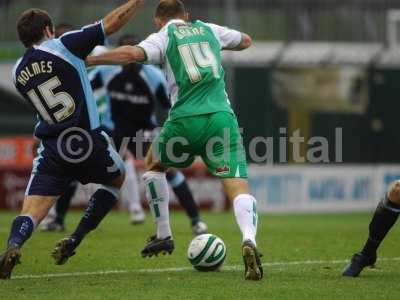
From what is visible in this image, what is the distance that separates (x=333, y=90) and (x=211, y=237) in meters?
11.3

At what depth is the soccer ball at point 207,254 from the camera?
26.2ft

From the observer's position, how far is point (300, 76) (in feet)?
61.5

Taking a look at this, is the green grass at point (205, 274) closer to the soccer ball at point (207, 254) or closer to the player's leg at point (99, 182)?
the soccer ball at point (207, 254)

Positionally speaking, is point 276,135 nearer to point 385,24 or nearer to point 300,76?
point 300,76

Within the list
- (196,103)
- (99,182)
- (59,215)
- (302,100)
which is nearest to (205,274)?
(99,182)

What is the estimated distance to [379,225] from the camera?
7504 mm

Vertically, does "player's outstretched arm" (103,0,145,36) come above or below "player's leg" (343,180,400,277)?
above

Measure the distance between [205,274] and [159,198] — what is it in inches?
33.5

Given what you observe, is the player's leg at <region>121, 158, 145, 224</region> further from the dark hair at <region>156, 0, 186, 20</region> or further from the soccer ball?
the dark hair at <region>156, 0, 186, 20</region>

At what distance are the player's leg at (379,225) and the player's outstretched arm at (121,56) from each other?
6.61ft

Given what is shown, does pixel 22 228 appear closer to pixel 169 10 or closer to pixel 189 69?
pixel 189 69

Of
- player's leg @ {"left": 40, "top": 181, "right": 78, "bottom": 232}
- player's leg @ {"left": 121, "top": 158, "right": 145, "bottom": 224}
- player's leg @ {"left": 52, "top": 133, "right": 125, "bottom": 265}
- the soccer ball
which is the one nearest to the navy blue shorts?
player's leg @ {"left": 52, "top": 133, "right": 125, "bottom": 265}

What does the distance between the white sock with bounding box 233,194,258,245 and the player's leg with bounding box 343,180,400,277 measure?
0.79 metres

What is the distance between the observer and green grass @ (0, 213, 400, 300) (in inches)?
266
